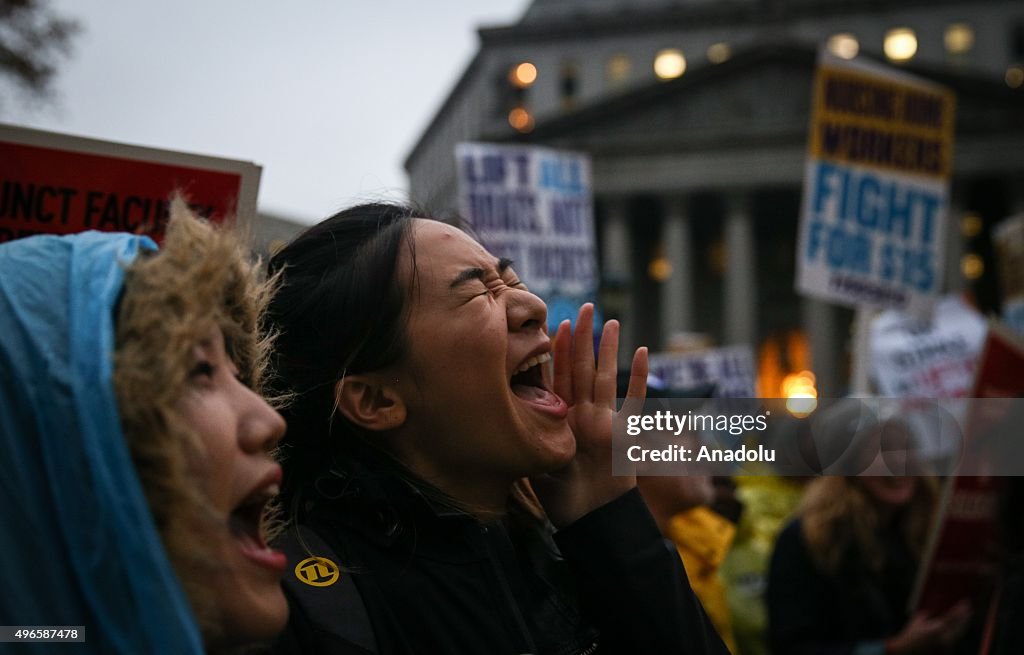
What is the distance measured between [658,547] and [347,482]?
0.58m

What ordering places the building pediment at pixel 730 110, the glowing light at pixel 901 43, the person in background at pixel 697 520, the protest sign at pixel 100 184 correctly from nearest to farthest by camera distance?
the protest sign at pixel 100 184 → the person in background at pixel 697 520 → the building pediment at pixel 730 110 → the glowing light at pixel 901 43

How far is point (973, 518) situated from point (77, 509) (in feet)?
11.3

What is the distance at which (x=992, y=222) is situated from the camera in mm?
47062

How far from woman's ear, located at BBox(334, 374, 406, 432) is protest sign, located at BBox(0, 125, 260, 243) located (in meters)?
0.48

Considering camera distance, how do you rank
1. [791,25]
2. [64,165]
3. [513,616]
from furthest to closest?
[791,25]
[64,165]
[513,616]

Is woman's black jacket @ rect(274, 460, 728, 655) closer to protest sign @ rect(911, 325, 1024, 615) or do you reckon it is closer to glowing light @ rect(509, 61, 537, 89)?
protest sign @ rect(911, 325, 1024, 615)

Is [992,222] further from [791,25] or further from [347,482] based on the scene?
[347,482]

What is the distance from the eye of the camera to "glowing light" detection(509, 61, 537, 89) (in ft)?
191

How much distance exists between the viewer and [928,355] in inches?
380

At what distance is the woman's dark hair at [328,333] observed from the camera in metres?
1.91

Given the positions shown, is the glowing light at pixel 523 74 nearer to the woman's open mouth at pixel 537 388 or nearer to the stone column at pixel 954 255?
the stone column at pixel 954 255

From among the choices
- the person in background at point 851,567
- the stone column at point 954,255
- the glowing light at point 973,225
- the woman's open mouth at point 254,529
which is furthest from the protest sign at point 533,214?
the glowing light at point 973,225

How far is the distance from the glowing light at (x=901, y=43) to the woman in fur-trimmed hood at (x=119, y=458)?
5813cm

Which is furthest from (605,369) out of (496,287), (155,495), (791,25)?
(791,25)
